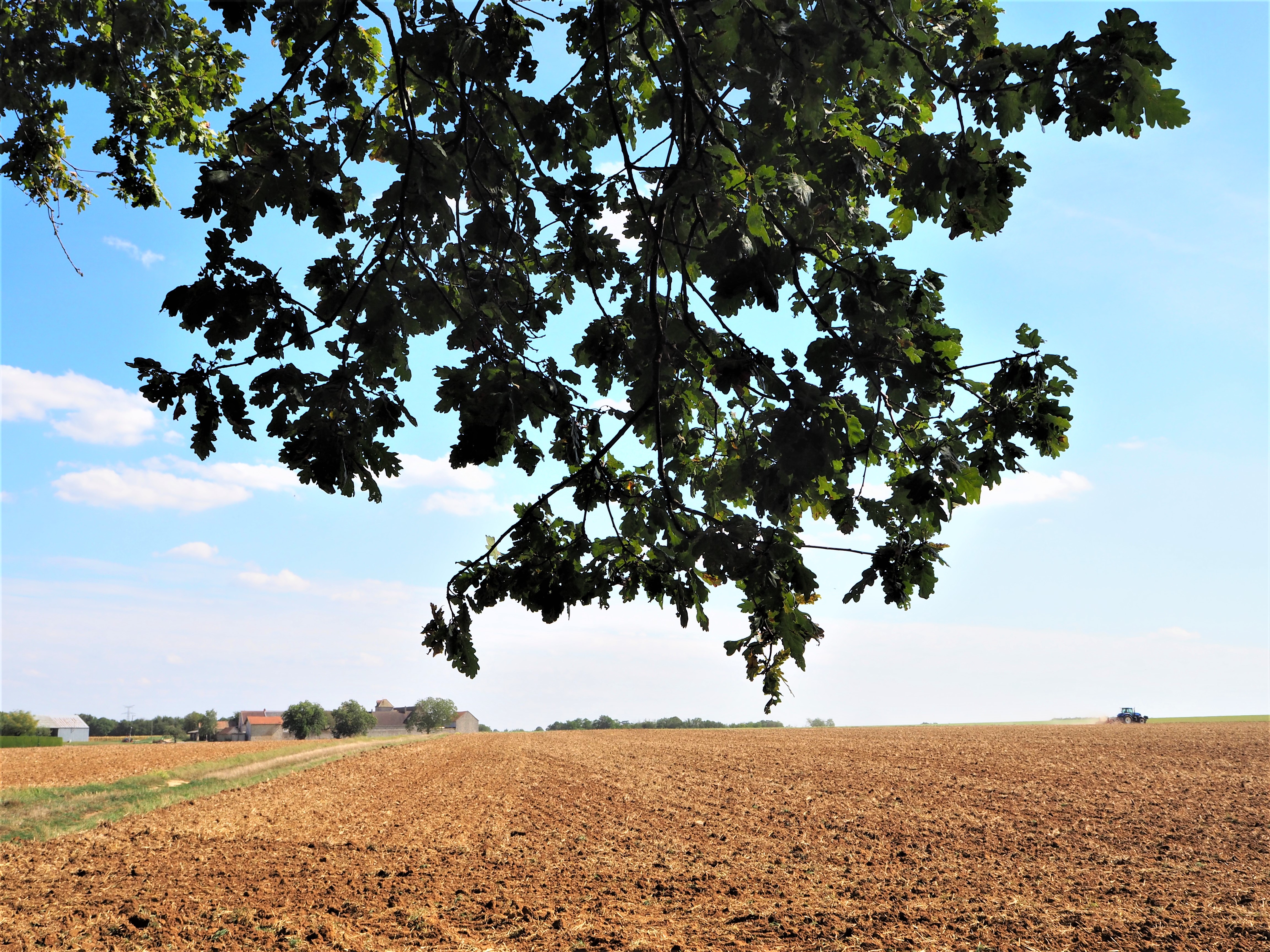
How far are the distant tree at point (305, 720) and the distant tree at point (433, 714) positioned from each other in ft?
42.9

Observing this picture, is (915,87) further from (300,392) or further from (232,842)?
(232,842)

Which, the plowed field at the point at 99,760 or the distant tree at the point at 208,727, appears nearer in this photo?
the plowed field at the point at 99,760

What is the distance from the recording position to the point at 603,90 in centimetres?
502

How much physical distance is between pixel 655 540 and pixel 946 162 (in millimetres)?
2688

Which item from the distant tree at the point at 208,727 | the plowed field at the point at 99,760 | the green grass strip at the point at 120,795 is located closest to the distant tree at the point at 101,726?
the distant tree at the point at 208,727

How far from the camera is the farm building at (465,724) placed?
12606 centimetres

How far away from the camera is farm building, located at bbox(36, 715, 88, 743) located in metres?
112

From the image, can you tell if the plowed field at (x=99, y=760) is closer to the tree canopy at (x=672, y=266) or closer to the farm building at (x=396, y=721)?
the tree canopy at (x=672, y=266)

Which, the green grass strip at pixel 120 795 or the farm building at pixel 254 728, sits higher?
the green grass strip at pixel 120 795

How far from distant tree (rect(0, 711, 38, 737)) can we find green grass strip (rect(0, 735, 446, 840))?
3537 inches

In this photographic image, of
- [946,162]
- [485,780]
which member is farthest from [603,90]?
[485,780]

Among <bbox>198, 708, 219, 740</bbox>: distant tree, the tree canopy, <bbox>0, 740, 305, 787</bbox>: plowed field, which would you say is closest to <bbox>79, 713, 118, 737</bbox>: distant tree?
<bbox>198, 708, 219, 740</bbox>: distant tree

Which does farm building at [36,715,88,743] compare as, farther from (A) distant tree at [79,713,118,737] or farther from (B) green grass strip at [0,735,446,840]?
(B) green grass strip at [0,735,446,840]

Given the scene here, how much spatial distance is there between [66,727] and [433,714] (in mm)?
55047
